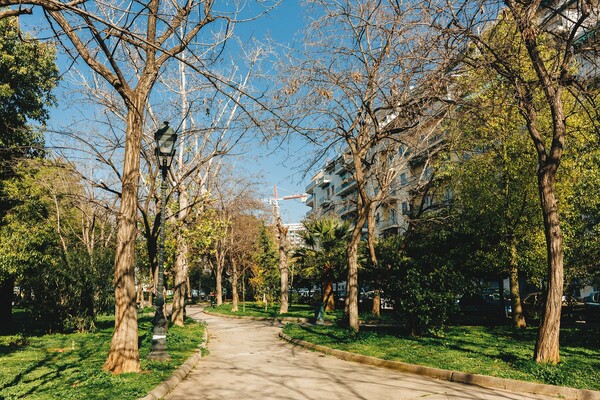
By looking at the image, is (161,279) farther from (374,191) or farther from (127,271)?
(374,191)

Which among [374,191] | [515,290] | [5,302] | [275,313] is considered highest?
[374,191]

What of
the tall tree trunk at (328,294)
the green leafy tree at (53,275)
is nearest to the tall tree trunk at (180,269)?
the green leafy tree at (53,275)

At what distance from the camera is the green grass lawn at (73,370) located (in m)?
6.93

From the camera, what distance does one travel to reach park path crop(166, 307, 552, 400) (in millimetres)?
7352

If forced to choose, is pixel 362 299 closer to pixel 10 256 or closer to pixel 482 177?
pixel 482 177

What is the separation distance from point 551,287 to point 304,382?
17.3 feet

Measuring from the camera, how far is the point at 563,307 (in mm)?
21859

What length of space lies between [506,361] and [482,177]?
442 inches

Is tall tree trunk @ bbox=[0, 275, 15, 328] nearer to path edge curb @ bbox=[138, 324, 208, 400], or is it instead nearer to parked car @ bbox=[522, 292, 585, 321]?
path edge curb @ bbox=[138, 324, 208, 400]

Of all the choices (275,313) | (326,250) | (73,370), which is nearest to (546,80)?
(73,370)

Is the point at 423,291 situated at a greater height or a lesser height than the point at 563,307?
greater

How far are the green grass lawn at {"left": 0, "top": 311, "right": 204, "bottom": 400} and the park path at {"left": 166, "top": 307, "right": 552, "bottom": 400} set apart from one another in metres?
0.62

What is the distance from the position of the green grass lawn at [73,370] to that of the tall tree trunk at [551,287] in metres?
7.23

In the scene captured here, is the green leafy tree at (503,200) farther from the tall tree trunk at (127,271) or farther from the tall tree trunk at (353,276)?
the tall tree trunk at (127,271)
